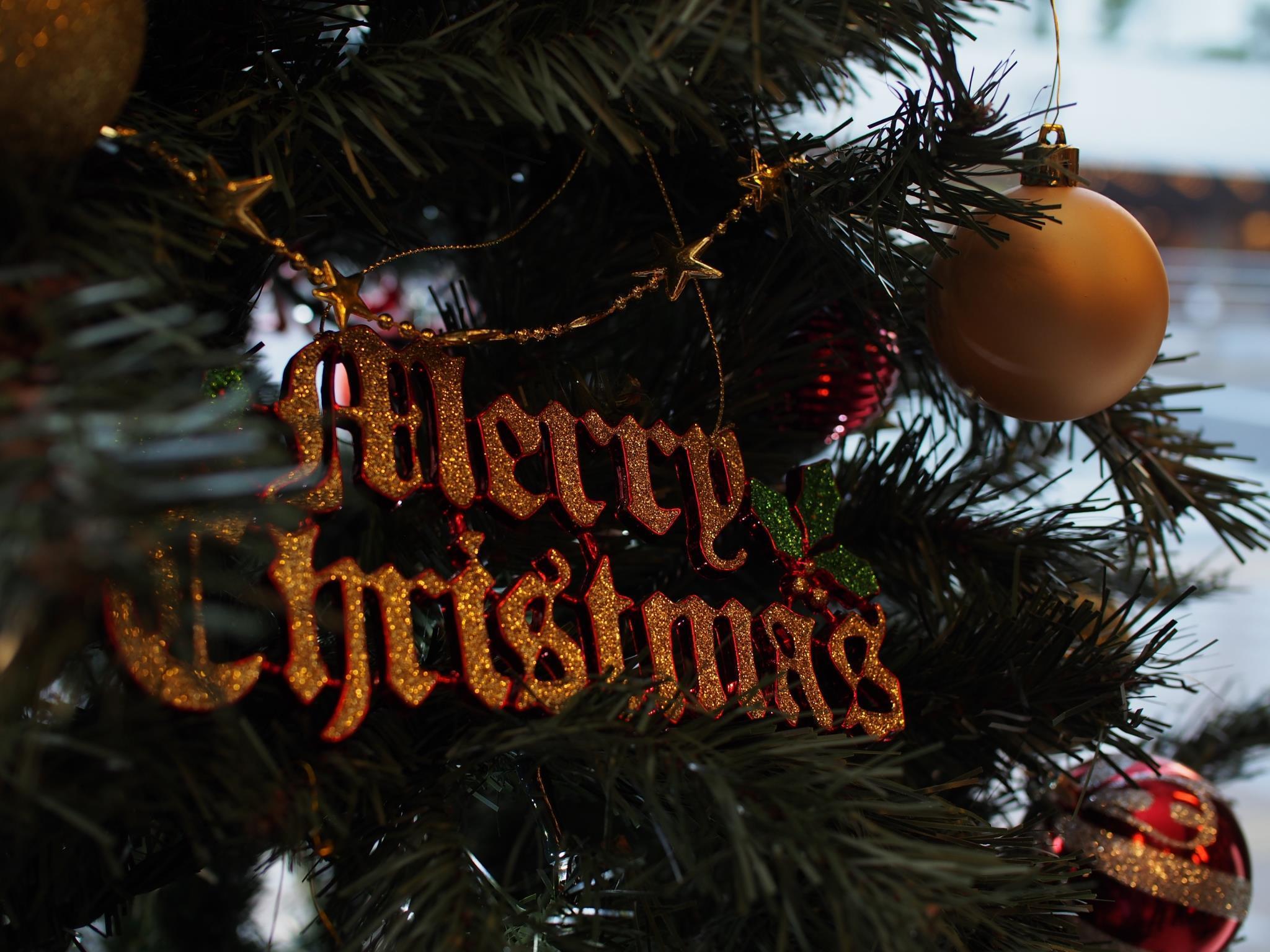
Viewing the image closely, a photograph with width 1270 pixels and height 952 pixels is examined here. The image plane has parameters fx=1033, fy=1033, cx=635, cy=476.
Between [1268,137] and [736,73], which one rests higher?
[1268,137]

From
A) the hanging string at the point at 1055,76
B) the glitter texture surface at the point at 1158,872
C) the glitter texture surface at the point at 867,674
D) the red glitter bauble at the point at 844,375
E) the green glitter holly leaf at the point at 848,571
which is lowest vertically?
the glitter texture surface at the point at 1158,872

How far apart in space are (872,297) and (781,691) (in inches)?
7.1

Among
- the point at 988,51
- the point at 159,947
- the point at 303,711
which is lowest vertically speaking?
the point at 159,947

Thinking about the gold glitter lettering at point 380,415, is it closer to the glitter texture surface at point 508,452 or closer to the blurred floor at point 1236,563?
the glitter texture surface at point 508,452

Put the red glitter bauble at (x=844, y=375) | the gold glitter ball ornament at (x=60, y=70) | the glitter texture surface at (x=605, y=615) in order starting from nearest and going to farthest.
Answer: the gold glitter ball ornament at (x=60, y=70) → the glitter texture surface at (x=605, y=615) → the red glitter bauble at (x=844, y=375)

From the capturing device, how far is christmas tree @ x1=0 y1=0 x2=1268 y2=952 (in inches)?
8.9

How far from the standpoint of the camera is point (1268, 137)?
224 cm

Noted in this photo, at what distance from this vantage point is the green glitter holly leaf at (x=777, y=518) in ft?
1.25

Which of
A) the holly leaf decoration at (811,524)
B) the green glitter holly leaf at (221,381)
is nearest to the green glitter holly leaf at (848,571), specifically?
the holly leaf decoration at (811,524)

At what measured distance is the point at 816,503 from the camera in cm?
39

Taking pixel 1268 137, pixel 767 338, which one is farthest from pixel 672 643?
pixel 1268 137

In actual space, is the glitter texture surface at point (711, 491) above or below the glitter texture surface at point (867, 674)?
above

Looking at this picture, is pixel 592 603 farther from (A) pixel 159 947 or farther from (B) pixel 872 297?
(A) pixel 159 947

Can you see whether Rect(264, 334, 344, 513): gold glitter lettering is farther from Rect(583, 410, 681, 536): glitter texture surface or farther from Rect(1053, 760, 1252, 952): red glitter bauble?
Rect(1053, 760, 1252, 952): red glitter bauble
